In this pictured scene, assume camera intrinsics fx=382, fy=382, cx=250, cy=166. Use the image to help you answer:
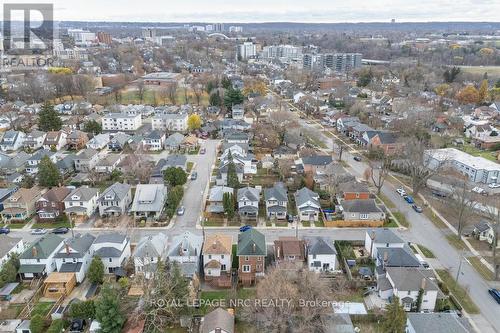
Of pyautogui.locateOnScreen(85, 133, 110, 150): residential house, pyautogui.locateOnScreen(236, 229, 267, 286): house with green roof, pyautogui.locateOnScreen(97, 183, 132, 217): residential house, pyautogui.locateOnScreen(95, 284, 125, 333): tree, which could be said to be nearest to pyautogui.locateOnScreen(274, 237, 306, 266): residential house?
pyautogui.locateOnScreen(236, 229, 267, 286): house with green roof

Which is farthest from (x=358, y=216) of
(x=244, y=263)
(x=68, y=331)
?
(x=68, y=331)

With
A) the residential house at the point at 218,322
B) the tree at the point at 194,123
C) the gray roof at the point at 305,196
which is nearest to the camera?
the residential house at the point at 218,322

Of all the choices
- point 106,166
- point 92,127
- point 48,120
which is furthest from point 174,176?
point 48,120

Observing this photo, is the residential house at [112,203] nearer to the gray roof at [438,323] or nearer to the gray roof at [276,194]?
the gray roof at [276,194]

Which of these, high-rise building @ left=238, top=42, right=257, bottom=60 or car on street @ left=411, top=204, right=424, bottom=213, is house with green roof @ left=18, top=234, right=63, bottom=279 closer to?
car on street @ left=411, top=204, right=424, bottom=213

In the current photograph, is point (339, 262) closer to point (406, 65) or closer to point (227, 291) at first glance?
point (227, 291)

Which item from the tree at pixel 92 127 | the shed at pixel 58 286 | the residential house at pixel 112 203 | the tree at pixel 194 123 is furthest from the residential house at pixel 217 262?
the tree at pixel 92 127

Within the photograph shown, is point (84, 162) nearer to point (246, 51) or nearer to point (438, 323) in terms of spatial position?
point (438, 323)
